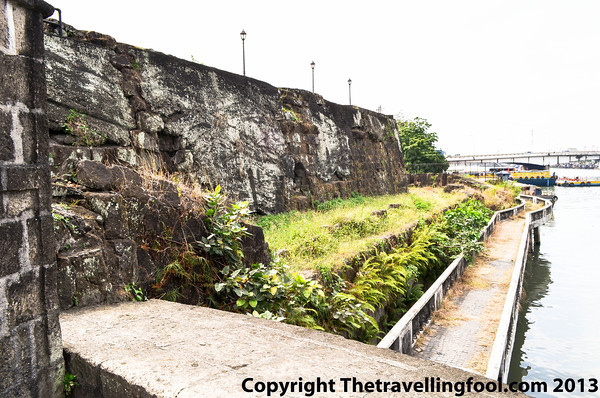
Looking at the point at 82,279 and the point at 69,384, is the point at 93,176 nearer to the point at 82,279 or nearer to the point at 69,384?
the point at 82,279

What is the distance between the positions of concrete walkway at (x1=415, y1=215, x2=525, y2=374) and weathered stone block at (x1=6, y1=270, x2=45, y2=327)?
5.18 m

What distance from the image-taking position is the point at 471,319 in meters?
7.59

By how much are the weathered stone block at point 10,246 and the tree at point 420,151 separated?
3702cm

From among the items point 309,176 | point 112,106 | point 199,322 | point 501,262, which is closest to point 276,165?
point 309,176

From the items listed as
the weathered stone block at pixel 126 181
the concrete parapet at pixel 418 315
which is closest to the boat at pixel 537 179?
the concrete parapet at pixel 418 315

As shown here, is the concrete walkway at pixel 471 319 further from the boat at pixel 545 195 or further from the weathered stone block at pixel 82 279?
the boat at pixel 545 195

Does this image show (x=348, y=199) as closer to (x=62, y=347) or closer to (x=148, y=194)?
(x=148, y=194)

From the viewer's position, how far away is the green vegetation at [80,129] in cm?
671

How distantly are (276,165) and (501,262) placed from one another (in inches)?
274

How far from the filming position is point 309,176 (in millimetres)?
13828

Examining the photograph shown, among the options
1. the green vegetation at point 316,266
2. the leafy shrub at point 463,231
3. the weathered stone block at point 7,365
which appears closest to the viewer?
the weathered stone block at point 7,365

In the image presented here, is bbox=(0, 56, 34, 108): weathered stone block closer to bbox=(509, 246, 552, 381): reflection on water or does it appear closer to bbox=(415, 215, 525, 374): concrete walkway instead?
bbox=(415, 215, 525, 374): concrete walkway

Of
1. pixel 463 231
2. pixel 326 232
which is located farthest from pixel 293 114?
pixel 463 231

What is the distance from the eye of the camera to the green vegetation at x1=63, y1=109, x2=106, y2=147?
6715 millimetres
